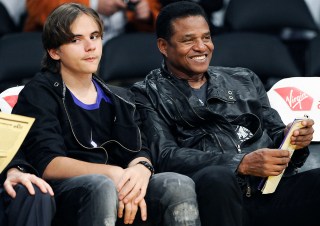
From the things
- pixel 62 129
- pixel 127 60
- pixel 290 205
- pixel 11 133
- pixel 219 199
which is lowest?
pixel 290 205

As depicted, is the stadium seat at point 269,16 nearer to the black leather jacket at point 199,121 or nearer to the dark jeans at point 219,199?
the black leather jacket at point 199,121

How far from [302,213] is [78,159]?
779 mm

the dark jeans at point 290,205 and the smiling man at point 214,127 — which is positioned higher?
the smiling man at point 214,127

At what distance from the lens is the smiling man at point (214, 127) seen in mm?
3139

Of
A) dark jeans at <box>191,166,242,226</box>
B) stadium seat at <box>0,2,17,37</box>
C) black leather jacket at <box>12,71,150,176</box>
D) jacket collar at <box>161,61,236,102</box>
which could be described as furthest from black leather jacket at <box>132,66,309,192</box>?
stadium seat at <box>0,2,17,37</box>

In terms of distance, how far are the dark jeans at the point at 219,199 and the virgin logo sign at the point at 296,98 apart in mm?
809

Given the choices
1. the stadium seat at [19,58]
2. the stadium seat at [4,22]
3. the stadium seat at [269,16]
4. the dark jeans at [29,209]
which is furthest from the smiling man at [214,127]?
the stadium seat at [4,22]

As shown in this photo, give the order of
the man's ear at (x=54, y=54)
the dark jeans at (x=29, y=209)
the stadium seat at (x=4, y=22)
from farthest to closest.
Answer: the stadium seat at (x=4, y=22)
the man's ear at (x=54, y=54)
the dark jeans at (x=29, y=209)

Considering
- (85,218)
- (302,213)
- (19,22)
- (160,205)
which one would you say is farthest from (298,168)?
(19,22)

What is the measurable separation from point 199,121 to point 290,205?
0.44 meters

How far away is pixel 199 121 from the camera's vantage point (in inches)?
132

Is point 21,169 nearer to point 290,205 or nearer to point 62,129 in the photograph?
point 62,129

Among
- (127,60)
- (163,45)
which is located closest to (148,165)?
(163,45)

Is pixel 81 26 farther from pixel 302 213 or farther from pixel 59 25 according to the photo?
pixel 302 213
